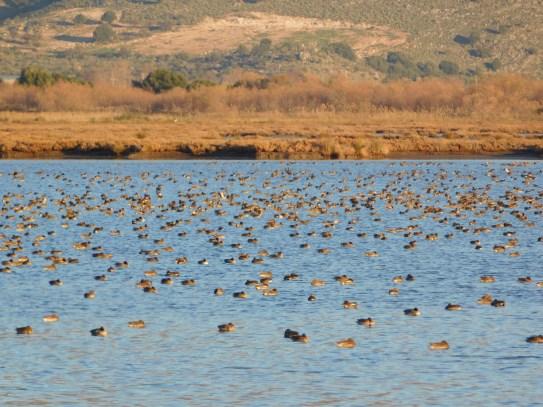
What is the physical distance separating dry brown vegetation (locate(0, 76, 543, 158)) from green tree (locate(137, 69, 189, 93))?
10.1 ft

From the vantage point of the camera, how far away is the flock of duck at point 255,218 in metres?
24.5

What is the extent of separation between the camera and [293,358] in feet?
58.6

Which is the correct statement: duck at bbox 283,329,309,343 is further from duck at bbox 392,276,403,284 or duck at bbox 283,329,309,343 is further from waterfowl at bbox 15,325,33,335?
duck at bbox 392,276,403,284

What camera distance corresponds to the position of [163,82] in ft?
312

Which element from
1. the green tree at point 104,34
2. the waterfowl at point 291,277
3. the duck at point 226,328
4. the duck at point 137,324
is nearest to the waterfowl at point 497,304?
the waterfowl at point 291,277

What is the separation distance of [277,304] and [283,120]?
54449 mm

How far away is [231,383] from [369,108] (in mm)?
68604

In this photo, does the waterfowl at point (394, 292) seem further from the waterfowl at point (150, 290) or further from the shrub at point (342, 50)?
the shrub at point (342, 50)

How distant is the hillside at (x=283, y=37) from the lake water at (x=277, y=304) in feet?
320

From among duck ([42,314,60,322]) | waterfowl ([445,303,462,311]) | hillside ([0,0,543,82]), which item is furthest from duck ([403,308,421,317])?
hillside ([0,0,543,82])

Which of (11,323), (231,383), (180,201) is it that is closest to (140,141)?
(180,201)

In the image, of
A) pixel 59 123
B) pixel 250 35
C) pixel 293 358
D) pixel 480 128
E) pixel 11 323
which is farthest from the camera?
pixel 250 35

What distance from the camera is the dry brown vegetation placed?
5919cm

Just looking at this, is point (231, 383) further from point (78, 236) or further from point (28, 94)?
point (28, 94)
